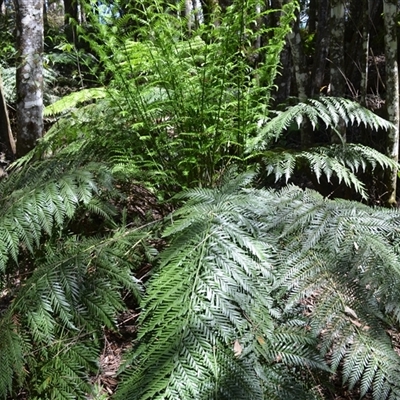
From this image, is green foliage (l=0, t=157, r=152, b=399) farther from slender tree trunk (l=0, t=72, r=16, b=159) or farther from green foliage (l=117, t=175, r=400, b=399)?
slender tree trunk (l=0, t=72, r=16, b=159)

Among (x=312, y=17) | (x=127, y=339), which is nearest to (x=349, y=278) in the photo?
(x=127, y=339)

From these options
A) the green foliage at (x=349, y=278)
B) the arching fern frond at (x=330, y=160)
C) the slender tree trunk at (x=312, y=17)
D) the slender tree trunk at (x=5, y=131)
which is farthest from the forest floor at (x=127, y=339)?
the slender tree trunk at (x=312, y=17)

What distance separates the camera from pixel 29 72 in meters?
4.03

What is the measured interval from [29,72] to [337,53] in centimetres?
264

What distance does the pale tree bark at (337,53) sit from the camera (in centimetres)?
283

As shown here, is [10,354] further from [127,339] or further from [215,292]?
[127,339]

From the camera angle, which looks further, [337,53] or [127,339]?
[337,53]

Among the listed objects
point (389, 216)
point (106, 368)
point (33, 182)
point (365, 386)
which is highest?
point (33, 182)

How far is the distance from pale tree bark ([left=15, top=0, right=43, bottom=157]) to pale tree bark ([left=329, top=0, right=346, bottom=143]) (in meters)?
Answer: 2.56

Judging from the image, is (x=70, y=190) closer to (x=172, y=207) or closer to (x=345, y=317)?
(x=172, y=207)

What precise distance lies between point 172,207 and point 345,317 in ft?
3.82

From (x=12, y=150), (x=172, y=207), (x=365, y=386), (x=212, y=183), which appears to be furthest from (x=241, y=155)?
(x=12, y=150)

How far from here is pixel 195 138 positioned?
86.6 inches

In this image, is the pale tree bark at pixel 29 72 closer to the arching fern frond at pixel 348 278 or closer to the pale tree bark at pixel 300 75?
the pale tree bark at pixel 300 75
